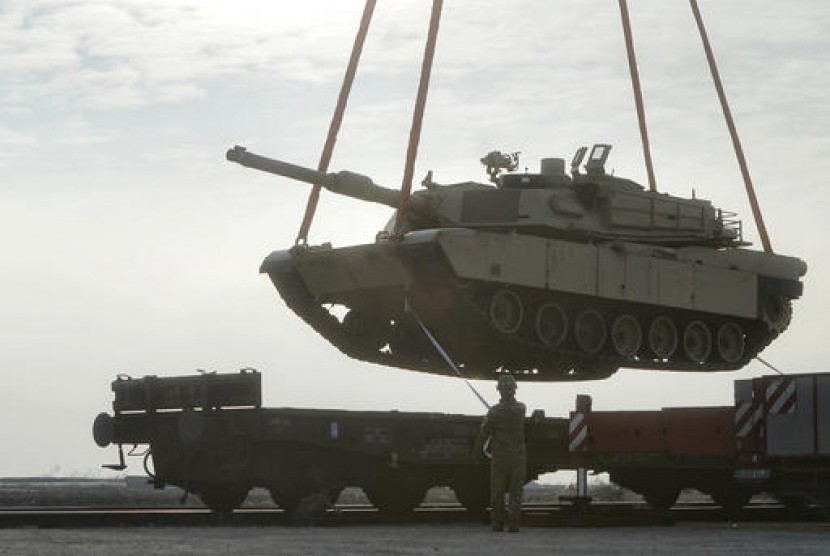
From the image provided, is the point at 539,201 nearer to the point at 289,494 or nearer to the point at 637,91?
the point at 637,91

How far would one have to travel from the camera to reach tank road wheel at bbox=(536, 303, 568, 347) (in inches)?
998

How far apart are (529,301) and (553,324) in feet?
2.06

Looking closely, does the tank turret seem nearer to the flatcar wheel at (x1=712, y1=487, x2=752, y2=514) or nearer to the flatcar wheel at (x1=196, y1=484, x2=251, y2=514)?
the flatcar wheel at (x1=712, y1=487, x2=752, y2=514)

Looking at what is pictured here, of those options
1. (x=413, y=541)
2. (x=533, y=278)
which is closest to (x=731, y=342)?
(x=533, y=278)

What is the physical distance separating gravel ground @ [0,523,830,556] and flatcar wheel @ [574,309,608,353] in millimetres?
9278

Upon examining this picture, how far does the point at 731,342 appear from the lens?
1144 inches

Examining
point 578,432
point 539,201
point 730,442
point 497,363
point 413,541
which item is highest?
point 539,201

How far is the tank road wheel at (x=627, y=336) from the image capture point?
26.7 meters

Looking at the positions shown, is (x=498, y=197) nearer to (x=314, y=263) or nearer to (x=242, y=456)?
(x=314, y=263)

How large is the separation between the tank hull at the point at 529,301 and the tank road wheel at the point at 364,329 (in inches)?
0.7

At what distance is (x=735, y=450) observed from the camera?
1753cm

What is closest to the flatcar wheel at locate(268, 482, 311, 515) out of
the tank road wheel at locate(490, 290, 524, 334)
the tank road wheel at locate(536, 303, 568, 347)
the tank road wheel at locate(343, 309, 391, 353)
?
the tank road wheel at locate(490, 290, 524, 334)

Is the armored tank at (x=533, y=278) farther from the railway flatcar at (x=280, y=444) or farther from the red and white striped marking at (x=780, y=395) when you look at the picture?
the red and white striped marking at (x=780, y=395)

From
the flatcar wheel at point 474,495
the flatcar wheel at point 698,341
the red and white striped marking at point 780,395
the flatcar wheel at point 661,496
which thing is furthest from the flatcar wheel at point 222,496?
the flatcar wheel at point 698,341
